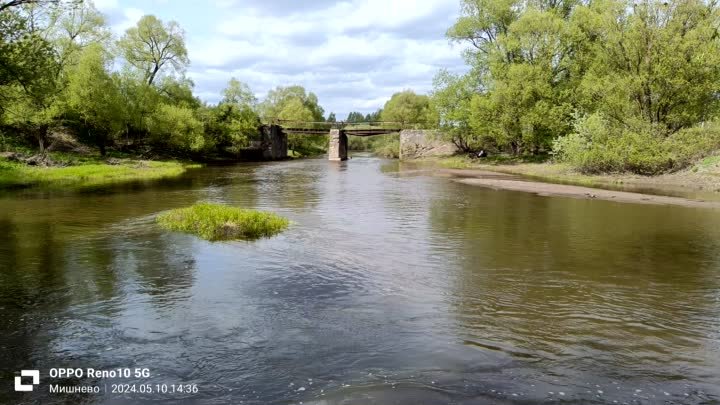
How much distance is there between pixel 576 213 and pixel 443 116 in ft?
151

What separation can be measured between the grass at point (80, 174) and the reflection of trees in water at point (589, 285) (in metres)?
28.7

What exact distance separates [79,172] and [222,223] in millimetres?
27345

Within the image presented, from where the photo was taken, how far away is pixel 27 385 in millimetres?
7254

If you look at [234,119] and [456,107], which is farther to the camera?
[234,119]

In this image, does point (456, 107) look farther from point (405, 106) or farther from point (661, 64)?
point (405, 106)

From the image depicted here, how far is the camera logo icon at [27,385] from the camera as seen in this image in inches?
281

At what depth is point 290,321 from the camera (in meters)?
9.95

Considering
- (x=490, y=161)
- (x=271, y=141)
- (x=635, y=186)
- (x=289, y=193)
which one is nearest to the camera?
(x=289, y=193)

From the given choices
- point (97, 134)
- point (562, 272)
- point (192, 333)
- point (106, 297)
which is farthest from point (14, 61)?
point (97, 134)

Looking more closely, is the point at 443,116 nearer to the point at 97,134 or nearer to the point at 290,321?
the point at 97,134

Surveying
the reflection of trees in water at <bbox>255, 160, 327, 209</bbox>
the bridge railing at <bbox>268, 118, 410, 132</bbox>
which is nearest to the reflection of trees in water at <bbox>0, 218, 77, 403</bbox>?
the reflection of trees in water at <bbox>255, 160, 327, 209</bbox>

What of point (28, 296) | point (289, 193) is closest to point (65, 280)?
point (28, 296)

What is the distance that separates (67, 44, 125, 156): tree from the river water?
3156 centimetres

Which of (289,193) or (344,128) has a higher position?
(344,128)
